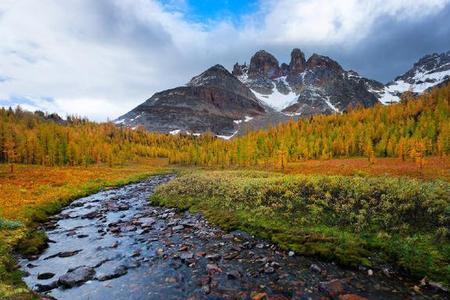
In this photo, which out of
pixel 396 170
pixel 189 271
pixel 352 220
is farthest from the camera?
pixel 396 170

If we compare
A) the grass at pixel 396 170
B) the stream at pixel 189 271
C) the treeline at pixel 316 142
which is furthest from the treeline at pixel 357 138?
the stream at pixel 189 271

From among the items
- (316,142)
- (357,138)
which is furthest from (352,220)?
(357,138)

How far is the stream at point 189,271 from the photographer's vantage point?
14281mm

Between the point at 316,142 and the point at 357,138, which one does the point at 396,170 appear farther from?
the point at 316,142

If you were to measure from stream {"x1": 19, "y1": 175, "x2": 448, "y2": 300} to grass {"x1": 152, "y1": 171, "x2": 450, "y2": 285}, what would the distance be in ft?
3.71

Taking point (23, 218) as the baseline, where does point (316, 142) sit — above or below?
above

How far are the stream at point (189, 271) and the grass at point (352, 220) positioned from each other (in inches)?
44.5

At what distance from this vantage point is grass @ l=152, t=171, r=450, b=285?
16.6 m

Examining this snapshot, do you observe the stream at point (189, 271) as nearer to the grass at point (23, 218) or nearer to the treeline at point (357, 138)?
the grass at point (23, 218)

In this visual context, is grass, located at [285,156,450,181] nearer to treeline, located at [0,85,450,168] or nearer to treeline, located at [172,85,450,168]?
treeline, located at [0,85,450,168]

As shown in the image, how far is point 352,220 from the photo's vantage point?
20969mm

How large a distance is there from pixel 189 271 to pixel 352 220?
11.5 meters

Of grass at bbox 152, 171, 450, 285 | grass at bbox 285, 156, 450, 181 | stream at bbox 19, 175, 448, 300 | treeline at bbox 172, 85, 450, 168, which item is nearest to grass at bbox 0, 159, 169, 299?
stream at bbox 19, 175, 448, 300

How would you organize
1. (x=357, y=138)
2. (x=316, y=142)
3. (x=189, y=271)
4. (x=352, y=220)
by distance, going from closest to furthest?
(x=189, y=271), (x=352, y=220), (x=357, y=138), (x=316, y=142)
